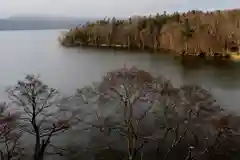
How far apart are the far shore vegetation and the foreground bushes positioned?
1448 centimetres

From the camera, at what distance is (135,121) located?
5973 mm

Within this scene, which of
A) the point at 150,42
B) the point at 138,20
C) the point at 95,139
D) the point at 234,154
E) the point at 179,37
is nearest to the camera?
the point at 234,154

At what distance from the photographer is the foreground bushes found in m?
4.84

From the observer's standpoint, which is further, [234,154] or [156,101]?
[234,154]

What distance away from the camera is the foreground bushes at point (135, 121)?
191 inches

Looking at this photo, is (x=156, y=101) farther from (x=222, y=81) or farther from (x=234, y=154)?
(x=222, y=81)

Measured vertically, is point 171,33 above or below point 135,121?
above

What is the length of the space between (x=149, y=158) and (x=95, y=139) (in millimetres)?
976

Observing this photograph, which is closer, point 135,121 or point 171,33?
point 135,121

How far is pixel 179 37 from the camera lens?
21.9 meters

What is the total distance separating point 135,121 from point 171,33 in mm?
17868

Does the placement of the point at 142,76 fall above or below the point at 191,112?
above

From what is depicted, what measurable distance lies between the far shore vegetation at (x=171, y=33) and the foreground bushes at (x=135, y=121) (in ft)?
47.5

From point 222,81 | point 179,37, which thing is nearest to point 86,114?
point 222,81
